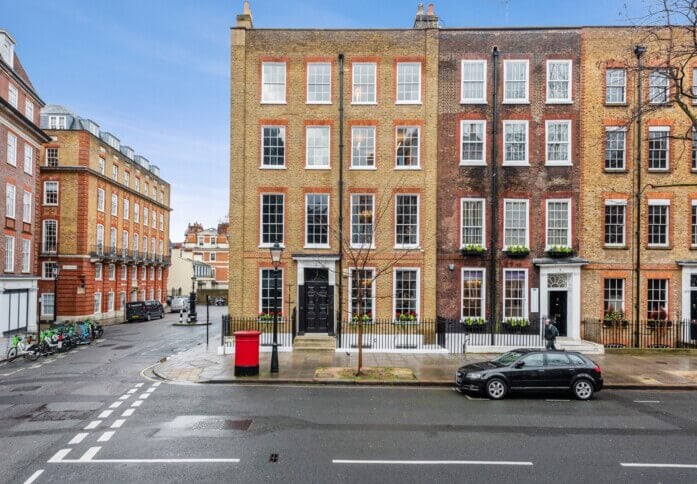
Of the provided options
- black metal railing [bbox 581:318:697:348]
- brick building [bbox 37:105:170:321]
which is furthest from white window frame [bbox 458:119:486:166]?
brick building [bbox 37:105:170:321]

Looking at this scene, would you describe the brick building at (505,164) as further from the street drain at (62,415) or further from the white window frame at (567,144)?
the street drain at (62,415)

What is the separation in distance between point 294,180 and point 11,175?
1944 centimetres

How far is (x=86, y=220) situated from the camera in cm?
4197

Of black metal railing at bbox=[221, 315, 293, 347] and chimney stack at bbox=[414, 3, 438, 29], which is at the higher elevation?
chimney stack at bbox=[414, 3, 438, 29]

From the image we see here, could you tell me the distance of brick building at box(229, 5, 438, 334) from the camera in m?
24.8

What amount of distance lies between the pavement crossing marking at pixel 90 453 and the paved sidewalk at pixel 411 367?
663 cm

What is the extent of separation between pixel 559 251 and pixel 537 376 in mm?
11541

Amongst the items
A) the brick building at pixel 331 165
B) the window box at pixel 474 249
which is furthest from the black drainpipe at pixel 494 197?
the brick building at pixel 331 165

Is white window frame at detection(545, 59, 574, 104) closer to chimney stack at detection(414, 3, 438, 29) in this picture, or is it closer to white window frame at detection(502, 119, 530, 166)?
white window frame at detection(502, 119, 530, 166)

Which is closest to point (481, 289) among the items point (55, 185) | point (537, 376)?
point (537, 376)

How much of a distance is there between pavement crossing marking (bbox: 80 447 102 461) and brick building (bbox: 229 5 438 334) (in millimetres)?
14766

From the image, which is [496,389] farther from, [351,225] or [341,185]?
[341,185]

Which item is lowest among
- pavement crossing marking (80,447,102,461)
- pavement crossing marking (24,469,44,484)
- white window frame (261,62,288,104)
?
pavement crossing marking (80,447,102,461)

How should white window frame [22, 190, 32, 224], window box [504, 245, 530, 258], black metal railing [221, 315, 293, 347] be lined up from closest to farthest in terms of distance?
black metal railing [221, 315, 293, 347], window box [504, 245, 530, 258], white window frame [22, 190, 32, 224]
